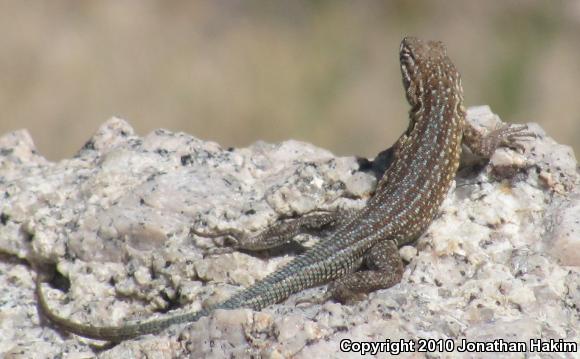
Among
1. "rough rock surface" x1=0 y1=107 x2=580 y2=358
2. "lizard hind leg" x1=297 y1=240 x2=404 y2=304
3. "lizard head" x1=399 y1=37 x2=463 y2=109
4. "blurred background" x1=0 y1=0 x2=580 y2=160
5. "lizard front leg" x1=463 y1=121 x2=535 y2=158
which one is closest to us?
"rough rock surface" x1=0 y1=107 x2=580 y2=358

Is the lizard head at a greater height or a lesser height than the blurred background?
lesser

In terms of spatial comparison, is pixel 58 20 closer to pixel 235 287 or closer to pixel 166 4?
pixel 166 4

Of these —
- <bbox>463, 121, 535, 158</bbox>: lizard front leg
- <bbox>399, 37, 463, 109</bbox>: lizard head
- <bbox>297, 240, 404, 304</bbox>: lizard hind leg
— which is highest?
<bbox>399, 37, 463, 109</bbox>: lizard head

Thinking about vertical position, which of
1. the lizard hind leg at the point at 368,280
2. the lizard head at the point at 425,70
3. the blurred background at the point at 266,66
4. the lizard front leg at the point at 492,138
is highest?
the blurred background at the point at 266,66

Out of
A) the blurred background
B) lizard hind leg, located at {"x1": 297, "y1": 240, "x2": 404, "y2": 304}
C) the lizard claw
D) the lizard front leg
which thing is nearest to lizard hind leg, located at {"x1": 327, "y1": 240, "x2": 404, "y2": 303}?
lizard hind leg, located at {"x1": 297, "y1": 240, "x2": 404, "y2": 304}

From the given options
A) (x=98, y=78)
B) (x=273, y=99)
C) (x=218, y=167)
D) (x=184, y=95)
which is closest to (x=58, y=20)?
(x=98, y=78)

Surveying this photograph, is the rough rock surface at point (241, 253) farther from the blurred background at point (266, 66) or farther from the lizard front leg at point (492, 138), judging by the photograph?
the blurred background at point (266, 66)

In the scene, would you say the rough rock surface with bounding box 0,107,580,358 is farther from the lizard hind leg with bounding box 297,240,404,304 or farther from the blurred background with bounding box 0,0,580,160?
the blurred background with bounding box 0,0,580,160

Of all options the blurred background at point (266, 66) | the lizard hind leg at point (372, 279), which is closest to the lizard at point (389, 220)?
the lizard hind leg at point (372, 279)
